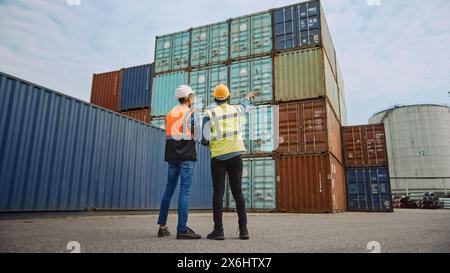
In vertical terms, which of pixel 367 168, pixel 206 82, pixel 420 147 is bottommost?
pixel 367 168

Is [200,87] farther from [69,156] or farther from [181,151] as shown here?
[181,151]

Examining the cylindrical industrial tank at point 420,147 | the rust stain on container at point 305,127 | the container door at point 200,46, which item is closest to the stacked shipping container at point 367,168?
the rust stain on container at point 305,127

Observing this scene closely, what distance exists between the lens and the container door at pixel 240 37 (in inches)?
594

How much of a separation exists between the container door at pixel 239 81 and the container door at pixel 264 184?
10.7ft

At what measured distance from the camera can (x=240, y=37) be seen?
15281mm

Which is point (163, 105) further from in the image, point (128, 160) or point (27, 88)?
point (27, 88)

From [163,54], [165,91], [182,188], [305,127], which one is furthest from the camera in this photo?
[163,54]

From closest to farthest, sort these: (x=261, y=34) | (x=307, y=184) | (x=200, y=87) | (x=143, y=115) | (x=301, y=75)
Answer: (x=307, y=184)
(x=301, y=75)
(x=261, y=34)
(x=200, y=87)
(x=143, y=115)

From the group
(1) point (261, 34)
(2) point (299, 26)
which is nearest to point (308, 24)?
(2) point (299, 26)

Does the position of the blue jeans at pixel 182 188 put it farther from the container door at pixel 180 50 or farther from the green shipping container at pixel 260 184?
the container door at pixel 180 50

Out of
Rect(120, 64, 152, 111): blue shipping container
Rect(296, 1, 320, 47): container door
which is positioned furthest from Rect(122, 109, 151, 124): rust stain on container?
Rect(296, 1, 320, 47): container door

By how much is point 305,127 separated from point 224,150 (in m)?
10.3

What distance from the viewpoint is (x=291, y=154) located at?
532 inches
